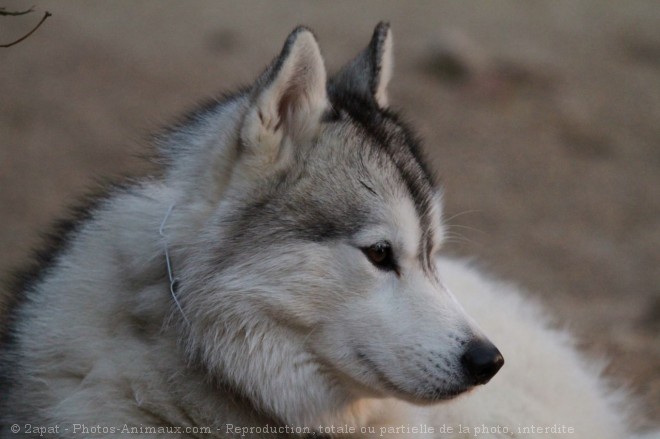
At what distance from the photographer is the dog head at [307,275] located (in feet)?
12.0

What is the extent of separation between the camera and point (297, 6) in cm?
1588

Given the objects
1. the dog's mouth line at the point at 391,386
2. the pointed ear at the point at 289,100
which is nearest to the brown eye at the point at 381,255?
the dog's mouth line at the point at 391,386

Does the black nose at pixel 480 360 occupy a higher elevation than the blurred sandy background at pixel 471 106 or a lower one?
lower

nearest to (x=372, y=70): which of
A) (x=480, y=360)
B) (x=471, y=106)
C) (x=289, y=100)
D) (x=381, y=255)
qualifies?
(x=289, y=100)

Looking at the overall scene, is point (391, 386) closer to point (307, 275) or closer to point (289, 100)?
point (307, 275)

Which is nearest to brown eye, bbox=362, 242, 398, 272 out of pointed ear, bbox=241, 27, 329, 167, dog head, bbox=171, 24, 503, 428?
dog head, bbox=171, 24, 503, 428

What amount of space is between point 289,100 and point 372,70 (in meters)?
0.69

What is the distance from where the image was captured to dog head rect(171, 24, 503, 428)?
367 centimetres

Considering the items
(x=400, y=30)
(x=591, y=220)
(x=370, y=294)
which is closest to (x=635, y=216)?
(x=591, y=220)

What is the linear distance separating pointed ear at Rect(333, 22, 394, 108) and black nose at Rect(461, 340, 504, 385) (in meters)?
1.32

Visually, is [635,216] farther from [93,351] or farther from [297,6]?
[93,351]

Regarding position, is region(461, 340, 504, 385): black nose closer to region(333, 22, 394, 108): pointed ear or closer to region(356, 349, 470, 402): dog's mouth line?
region(356, 349, 470, 402): dog's mouth line

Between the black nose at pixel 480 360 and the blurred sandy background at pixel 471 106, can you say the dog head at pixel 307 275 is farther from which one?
the blurred sandy background at pixel 471 106

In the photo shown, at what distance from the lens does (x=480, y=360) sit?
12.0 feet
